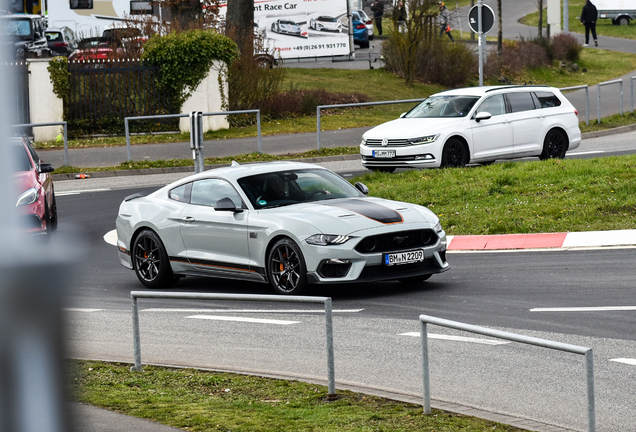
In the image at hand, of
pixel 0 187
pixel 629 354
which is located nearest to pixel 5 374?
pixel 0 187

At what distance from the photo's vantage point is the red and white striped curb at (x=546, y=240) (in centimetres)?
1279

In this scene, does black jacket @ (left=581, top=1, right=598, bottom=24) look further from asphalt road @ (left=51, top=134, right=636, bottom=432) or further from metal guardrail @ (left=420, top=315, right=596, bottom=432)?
metal guardrail @ (left=420, top=315, right=596, bottom=432)

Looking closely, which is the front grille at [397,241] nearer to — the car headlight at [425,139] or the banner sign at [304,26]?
the car headlight at [425,139]

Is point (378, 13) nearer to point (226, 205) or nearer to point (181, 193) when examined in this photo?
point (181, 193)

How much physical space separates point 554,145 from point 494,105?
66.5 inches

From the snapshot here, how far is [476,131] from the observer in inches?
755

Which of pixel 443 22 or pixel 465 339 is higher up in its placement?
pixel 443 22

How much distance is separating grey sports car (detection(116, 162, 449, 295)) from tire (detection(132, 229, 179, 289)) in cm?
1

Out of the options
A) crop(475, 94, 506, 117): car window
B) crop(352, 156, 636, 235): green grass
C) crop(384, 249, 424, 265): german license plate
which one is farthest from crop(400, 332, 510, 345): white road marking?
crop(475, 94, 506, 117): car window

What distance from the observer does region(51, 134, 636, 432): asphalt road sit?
4.67 m

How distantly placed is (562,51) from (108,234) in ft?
116

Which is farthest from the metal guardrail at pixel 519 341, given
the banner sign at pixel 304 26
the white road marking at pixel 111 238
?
the banner sign at pixel 304 26

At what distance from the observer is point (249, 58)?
3095 centimetres

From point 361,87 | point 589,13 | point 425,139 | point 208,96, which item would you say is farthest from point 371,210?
point 589,13
